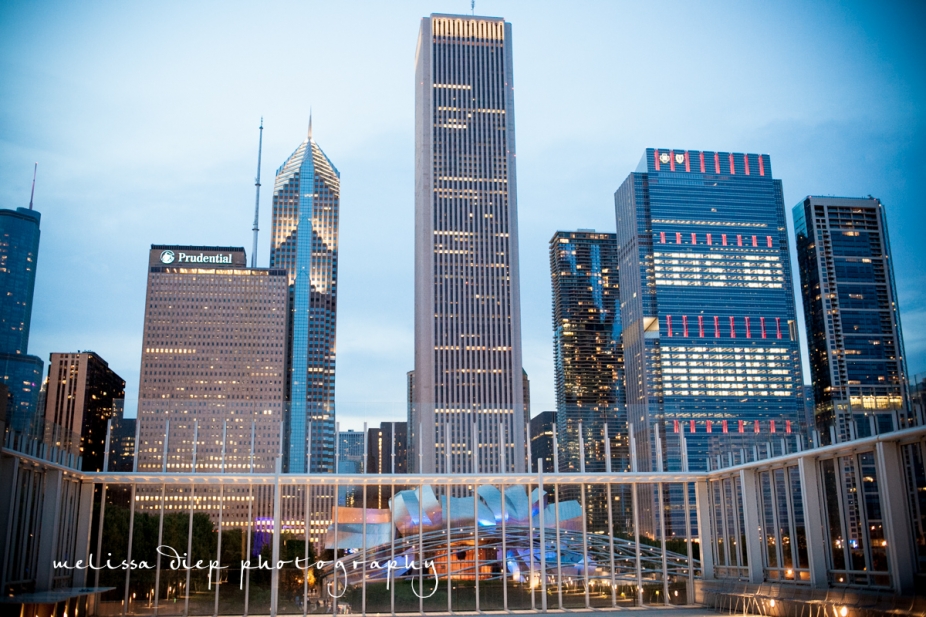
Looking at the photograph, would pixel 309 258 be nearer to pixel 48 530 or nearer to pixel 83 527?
pixel 83 527

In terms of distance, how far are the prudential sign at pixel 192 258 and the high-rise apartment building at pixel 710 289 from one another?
6863 cm

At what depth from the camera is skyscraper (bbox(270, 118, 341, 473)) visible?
16800 cm

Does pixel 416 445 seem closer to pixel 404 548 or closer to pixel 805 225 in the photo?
pixel 404 548

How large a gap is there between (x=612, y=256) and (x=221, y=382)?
3620 inches

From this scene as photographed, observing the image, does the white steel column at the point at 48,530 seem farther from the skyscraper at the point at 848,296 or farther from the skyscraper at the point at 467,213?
the skyscraper at the point at 848,296

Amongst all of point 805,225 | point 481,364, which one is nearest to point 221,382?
point 481,364

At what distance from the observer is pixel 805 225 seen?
153 meters

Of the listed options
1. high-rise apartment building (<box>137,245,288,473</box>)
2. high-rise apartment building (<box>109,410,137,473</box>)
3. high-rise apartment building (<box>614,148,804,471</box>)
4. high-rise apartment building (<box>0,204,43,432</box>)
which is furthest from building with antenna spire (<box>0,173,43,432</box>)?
high-rise apartment building (<box>614,148,804,471</box>)

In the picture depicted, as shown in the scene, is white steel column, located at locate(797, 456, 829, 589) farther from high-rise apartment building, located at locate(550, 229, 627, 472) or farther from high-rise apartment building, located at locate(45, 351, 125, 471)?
high-rise apartment building, located at locate(550, 229, 627, 472)

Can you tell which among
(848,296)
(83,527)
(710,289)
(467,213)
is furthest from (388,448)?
(848,296)

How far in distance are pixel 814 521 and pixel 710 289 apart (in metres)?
112

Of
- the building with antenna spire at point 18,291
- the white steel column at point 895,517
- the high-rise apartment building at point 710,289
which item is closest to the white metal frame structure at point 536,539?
the white steel column at point 895,517

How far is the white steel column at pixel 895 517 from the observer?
17.5m

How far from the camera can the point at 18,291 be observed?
86062 mm
